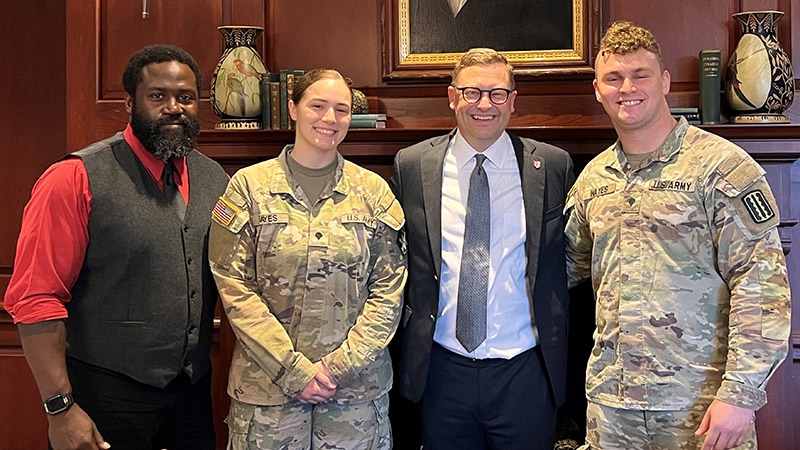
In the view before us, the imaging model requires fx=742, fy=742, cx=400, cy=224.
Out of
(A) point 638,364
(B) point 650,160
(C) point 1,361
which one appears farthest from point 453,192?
(C) point 1,361

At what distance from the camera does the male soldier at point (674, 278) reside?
196 cm

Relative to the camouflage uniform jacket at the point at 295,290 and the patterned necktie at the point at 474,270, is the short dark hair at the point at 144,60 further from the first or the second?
the patterned necktie at the point at 474,270

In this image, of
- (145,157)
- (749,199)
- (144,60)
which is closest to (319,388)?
(145,157)

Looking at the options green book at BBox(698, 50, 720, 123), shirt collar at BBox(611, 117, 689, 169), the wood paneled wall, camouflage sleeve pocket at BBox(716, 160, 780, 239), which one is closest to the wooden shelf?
the wood paneled wall

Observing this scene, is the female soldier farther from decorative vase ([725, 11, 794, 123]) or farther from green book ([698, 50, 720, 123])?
decorative vase ([725, 11, 794, 123])

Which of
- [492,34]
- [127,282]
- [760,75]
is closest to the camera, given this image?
[127,282]

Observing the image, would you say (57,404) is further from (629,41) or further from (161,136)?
(629,41)

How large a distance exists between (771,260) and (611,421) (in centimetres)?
63

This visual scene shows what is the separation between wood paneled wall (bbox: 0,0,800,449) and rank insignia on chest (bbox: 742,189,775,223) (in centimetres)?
92

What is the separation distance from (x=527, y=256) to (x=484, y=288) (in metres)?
0.18

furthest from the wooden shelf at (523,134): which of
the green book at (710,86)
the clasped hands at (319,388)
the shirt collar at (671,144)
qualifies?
the clasped hands at (319,388)

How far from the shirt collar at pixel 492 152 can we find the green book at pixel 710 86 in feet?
3.11

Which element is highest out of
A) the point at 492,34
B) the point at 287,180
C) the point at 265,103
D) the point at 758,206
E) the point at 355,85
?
the point at 492,34

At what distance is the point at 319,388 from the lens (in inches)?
85.8
